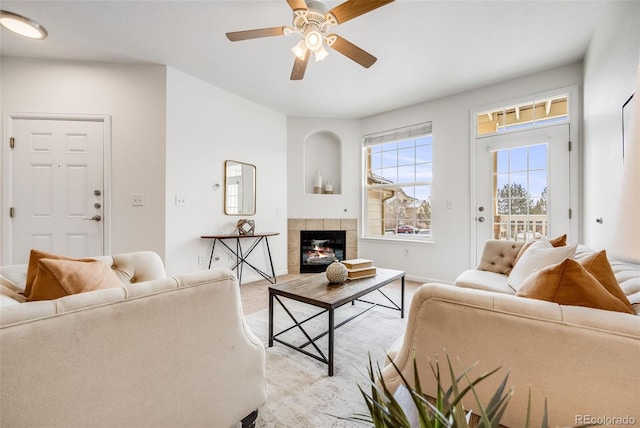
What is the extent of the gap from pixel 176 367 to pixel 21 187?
3274mm

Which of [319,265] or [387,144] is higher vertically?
[387,144]

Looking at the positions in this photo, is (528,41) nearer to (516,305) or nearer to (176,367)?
(516,305)

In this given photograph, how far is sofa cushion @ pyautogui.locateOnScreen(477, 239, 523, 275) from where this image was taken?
2.35 m

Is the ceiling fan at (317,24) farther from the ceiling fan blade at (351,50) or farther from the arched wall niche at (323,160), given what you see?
the arched wall niche at (323,160)

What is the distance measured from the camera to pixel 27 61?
2777mm

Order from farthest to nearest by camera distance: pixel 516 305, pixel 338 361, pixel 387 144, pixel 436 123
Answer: pixel 387 144
pixel 436 123
pixel 338 361
pixel 516 305

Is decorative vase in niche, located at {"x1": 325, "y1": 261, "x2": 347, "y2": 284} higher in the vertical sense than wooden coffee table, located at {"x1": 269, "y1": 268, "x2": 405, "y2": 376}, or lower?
higher

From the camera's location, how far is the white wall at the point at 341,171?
4395mm

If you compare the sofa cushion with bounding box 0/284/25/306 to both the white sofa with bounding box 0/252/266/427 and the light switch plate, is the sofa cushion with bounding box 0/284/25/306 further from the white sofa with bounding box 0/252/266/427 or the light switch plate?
the light switch plate

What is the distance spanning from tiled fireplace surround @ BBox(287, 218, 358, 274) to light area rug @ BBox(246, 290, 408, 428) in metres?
1.76

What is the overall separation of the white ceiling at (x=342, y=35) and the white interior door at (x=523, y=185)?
0.76 metres

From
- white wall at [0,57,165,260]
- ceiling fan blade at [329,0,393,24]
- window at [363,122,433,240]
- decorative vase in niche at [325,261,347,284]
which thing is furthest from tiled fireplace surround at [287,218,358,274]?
ceiling fan blade at [329,0,393,24]

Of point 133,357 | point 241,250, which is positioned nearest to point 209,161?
point 241,250

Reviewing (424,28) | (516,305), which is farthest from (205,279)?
(424,28)
